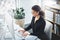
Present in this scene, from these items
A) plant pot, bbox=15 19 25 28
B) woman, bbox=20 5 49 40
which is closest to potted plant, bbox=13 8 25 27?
plant pot, bbox=15 19 25 28

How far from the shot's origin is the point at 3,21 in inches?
63.5

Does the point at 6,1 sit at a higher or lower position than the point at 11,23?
higher

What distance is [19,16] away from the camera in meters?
1.65

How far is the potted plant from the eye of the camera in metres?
1.64

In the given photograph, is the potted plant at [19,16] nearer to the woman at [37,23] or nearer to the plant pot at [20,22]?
the plant pot at [20,22]

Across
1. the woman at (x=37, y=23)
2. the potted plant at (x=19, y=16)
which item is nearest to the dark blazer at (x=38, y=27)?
the woman at (x=37, y=23)

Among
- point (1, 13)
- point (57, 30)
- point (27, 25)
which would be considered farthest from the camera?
point (57, 30)

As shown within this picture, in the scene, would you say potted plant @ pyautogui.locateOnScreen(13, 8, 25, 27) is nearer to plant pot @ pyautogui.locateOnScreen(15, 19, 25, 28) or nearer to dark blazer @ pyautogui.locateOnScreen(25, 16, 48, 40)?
plant pot @ pyautogui.locateOnScreen(15, 19, 25, 28)

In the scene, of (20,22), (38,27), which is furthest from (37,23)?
(20,22)

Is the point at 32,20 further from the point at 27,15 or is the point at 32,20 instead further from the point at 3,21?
the point at 3,21

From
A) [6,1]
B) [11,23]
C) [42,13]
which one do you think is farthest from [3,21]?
[42,13]

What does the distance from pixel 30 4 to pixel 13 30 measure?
37cm

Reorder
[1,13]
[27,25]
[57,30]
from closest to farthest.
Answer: [1,13] → [27,25] → [57,30]

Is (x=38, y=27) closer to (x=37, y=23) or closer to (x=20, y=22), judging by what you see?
(x=37, y=23)
